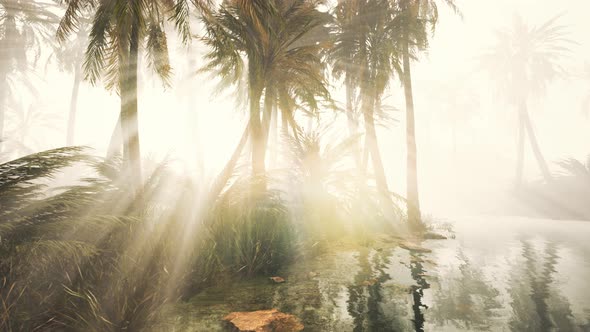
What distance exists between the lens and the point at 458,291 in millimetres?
4398

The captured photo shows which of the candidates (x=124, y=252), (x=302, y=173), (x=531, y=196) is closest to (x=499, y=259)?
(x=302, y=173)

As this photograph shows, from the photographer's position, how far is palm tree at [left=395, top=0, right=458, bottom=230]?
1137 centimetres

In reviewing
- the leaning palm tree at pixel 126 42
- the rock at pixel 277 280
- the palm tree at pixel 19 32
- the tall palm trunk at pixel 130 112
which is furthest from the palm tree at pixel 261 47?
the palm tree at pixel 19 32

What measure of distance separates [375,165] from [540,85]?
2615 centimetres

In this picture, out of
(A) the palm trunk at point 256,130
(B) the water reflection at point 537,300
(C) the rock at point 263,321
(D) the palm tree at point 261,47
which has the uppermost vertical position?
(D) the palm tree at point 261,47

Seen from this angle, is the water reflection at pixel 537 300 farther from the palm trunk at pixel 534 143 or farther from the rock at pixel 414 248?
the palm trunk at pixel 534 143

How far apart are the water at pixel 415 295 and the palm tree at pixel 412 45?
16.7ft

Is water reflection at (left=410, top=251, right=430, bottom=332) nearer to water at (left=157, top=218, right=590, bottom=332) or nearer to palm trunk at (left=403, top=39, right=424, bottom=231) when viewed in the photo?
water at (left=157, top=218, right=590, bottom=332)

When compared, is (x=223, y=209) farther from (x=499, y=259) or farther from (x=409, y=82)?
(x=409, y=82)

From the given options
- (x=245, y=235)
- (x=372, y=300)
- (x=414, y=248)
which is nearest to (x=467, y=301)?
(x=372, y=300)

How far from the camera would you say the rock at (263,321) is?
304 cm

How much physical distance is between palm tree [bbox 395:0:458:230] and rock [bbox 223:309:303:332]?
8.66 meters

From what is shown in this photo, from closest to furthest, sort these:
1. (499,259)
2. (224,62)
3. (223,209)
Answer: (223,209), (499,259), (224,62)

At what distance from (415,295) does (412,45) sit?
11.2 metres
